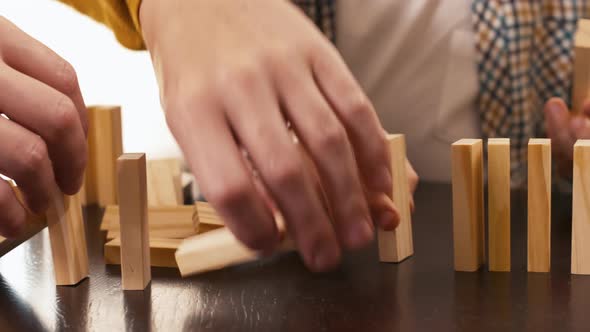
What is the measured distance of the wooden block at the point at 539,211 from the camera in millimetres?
563

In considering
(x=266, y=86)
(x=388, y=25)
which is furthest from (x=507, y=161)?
(x=388, y=25)

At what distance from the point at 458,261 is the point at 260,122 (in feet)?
0.78

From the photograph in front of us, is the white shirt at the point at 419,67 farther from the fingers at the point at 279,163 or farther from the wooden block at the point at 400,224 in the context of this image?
the fingers at the point at 279,163

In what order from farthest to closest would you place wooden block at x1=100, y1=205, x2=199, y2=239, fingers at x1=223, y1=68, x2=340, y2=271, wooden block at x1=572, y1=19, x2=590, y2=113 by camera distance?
wooden block at x1=572, y1=19, x2=590, y2=113 → wooden block at x1=100, y1=205, x2=199, y2=239 → fingers at x1=223, y1=68, x2=340, y2=271

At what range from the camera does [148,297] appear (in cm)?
54

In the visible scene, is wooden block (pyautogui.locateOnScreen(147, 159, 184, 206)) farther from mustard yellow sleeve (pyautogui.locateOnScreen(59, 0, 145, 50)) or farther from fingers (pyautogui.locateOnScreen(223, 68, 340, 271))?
fingers (pyautogui.locateOnScreen(223, 68, 340, 271))

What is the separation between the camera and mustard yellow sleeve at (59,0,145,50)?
75 centimetres

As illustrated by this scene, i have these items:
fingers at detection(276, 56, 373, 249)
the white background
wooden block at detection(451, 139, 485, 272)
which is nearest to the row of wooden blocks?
wooden block at detection(451, 139, 485, 272)

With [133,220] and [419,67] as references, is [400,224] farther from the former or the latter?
[419,67]

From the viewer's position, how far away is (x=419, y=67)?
108 cm

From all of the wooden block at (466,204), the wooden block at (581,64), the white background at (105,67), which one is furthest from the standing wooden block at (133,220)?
the white background at (105,67)

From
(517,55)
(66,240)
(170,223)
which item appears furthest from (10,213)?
(517,55)

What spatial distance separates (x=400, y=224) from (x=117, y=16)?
381 millimetres

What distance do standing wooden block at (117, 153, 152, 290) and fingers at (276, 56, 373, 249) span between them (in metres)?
0.16
